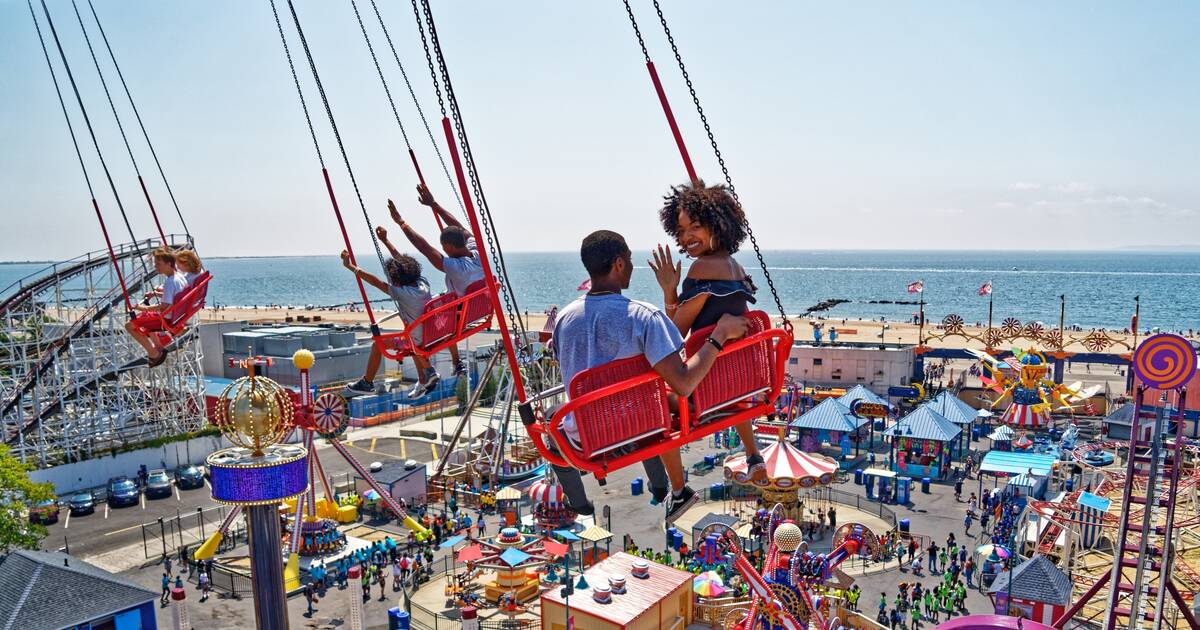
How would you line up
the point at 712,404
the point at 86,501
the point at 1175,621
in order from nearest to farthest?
the point at 712,404 → the point at 1175,621 → the point at 86,501

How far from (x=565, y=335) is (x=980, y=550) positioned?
1756 cm

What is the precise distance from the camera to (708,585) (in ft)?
55.6

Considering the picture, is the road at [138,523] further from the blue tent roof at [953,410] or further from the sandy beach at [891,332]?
the sandy beach at [891,332]

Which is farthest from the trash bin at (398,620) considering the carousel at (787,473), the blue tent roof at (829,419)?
the blue tent roof at (829,419)

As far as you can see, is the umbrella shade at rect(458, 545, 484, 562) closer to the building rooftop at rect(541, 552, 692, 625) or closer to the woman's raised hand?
the building rooftop at rect(541, 552, 692, 625)

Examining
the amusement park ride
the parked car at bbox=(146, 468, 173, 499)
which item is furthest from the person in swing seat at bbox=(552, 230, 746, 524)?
the amusement park ride

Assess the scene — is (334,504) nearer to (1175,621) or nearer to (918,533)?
(918,533)

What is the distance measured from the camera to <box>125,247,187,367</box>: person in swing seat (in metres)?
14.2

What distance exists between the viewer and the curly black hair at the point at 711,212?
5.64 metres

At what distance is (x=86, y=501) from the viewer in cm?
2694

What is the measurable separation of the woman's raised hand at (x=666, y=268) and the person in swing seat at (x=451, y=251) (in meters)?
3.73

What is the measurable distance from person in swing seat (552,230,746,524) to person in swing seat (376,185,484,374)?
409 centimetres

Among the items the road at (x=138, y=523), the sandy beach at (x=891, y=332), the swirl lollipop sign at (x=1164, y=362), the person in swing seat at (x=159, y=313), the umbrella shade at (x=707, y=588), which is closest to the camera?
the swirl lollipop sign at (x=1164, y=362)

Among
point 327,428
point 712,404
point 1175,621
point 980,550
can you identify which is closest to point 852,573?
point 980,550
